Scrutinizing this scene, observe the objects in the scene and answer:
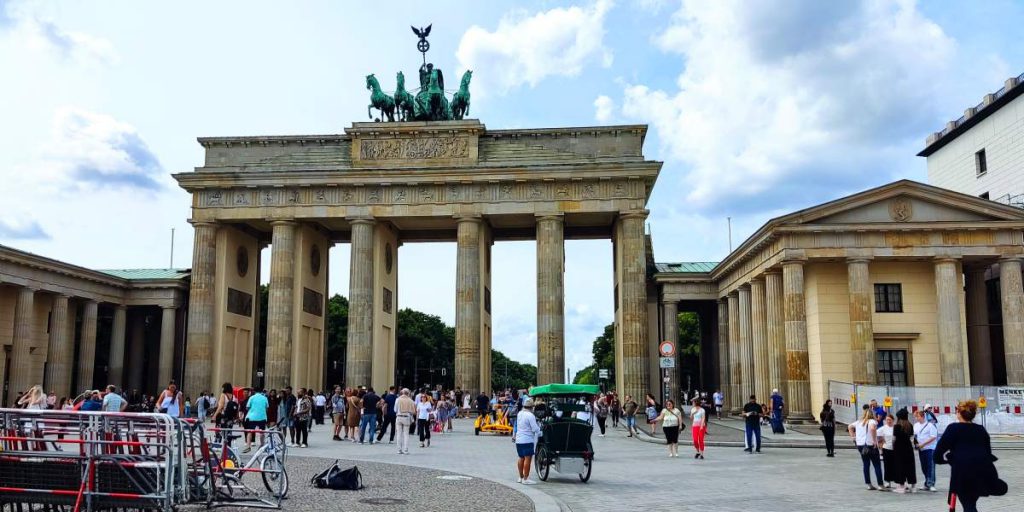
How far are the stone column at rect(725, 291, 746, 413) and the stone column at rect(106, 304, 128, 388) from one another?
39.6 m

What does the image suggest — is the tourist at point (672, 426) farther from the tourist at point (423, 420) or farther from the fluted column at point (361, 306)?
the fluted column at point (361, 306)

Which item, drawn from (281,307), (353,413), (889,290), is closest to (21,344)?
(281,307)

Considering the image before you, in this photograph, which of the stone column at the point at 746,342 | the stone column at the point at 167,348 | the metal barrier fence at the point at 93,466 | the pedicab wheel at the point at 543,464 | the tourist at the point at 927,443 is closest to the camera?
the metal barrier fence at the point at 93,466

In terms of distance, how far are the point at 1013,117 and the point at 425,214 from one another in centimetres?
3749

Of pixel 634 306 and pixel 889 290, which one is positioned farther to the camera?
pixel 634 306

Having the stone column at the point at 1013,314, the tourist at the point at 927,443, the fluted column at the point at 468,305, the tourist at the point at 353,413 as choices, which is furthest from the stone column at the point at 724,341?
the tourist at the point at 927,443

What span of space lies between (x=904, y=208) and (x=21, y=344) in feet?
152

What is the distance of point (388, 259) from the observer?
57656 millimetres

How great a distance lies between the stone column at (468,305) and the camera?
5141 cm

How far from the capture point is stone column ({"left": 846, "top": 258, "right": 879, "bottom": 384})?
119 ft

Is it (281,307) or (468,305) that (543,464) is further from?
(281,307)

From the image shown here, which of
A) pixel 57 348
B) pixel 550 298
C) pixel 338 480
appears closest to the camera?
pixel 338 480

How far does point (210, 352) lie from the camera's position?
52844mm

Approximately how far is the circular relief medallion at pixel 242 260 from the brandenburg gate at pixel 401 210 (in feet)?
6.95
